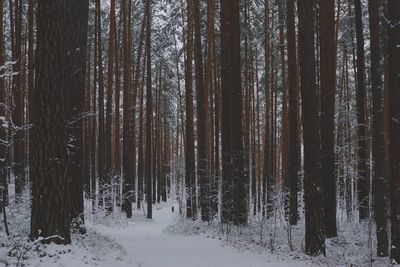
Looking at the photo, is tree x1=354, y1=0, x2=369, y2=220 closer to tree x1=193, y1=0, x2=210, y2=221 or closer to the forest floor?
the forest floor

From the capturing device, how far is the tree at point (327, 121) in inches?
458

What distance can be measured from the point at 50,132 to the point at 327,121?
7.79 metres

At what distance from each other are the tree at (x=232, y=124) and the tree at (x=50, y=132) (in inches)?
263

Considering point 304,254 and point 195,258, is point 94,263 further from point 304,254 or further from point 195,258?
point 304,254

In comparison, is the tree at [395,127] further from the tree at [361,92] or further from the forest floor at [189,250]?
the tree at [361,92]

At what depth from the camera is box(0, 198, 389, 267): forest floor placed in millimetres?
6387

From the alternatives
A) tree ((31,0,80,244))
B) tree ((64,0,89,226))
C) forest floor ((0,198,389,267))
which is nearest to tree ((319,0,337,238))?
forest floor ((0,198,389,267))

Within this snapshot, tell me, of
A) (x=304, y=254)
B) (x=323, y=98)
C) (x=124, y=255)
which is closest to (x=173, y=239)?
(x=124, y=255)

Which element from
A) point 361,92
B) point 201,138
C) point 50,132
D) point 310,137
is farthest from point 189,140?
point 50,132

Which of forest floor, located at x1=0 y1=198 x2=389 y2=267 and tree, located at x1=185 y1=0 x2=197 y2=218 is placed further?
tree, located at x1=185 y1=0 x2=197 y2=218

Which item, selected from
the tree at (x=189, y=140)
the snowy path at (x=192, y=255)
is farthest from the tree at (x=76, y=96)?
the tree at (x=189, y=140)

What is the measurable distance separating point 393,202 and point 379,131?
9.17 ft

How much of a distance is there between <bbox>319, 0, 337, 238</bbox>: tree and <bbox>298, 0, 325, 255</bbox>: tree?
3.17 m

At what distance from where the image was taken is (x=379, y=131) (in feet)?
34.4
